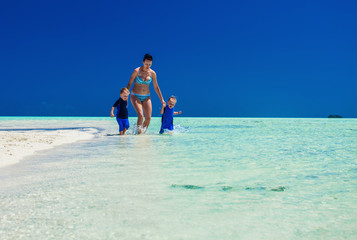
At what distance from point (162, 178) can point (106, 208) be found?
3.90ft

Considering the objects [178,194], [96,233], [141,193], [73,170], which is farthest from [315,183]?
[73,170]

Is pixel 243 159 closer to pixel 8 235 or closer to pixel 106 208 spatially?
pixel 106 208

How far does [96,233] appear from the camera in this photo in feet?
6.15

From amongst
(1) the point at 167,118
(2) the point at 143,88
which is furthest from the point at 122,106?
(1) the point at 167,118

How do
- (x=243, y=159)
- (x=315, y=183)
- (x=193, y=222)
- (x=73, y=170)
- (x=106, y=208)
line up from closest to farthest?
(x=193, y=222) → (x=106, y=208) → (x=315, y=183) → (x=73, y=170) → (x=243, y=159)

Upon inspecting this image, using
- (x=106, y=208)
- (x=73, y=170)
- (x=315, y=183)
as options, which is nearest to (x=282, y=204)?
(x=315, y=183)

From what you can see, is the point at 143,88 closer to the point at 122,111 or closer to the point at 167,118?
the point at 122,111

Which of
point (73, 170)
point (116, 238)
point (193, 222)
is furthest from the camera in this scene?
point (73, 170)

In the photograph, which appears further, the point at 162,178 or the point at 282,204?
the point at 162,178

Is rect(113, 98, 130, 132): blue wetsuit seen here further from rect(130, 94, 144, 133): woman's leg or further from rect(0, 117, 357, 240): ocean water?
rect(0, 117, 357, 240): ocean water

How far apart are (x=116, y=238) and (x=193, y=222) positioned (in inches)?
20.3

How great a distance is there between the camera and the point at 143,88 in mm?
10461

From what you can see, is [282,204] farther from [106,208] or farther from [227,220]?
[106,208]

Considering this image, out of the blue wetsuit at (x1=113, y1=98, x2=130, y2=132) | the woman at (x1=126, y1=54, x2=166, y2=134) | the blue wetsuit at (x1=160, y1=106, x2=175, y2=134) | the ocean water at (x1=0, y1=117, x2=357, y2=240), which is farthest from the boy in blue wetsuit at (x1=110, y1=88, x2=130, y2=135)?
the ocean water at (x1=0, y1=117, x2=357, y2=240)
